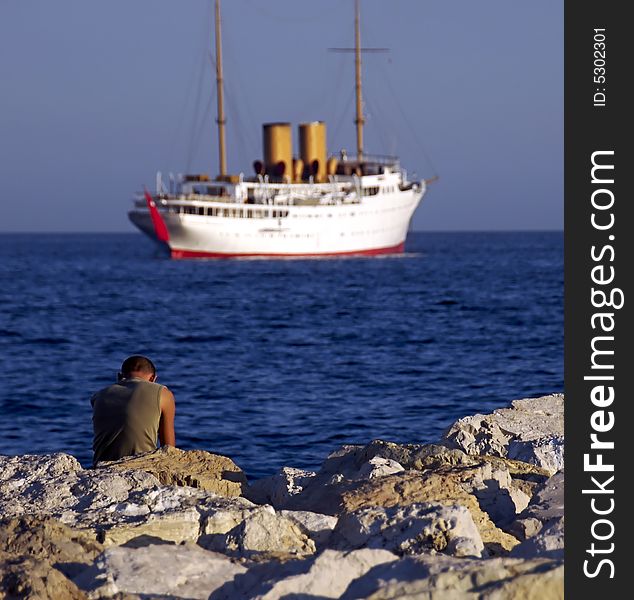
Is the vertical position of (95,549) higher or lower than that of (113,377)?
higher

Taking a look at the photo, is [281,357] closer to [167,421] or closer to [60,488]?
[167,421]

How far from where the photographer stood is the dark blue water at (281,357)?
36.6 ft

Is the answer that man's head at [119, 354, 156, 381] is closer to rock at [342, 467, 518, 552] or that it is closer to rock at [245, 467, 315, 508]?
rock at [245, 467, 315, 508]

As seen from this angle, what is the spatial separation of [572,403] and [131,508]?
174 centimetres

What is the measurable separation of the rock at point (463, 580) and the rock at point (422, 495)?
4.06 feet

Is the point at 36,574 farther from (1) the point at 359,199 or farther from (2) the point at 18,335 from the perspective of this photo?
(1) the point at 359,199

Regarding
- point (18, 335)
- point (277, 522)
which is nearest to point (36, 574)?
point (277, 522)

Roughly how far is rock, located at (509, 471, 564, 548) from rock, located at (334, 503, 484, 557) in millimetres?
528

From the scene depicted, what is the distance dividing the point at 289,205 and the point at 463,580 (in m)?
63.4

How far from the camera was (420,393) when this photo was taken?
44.4ft

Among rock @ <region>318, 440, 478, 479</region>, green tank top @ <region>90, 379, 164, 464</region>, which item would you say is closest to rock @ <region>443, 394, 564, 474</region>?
rock @ <region>318, 440, 478, 479</region>

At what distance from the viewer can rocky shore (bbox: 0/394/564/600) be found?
3.17 m

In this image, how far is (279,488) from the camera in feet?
19.0

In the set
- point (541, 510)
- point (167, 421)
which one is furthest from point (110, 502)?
point (541, 510)
